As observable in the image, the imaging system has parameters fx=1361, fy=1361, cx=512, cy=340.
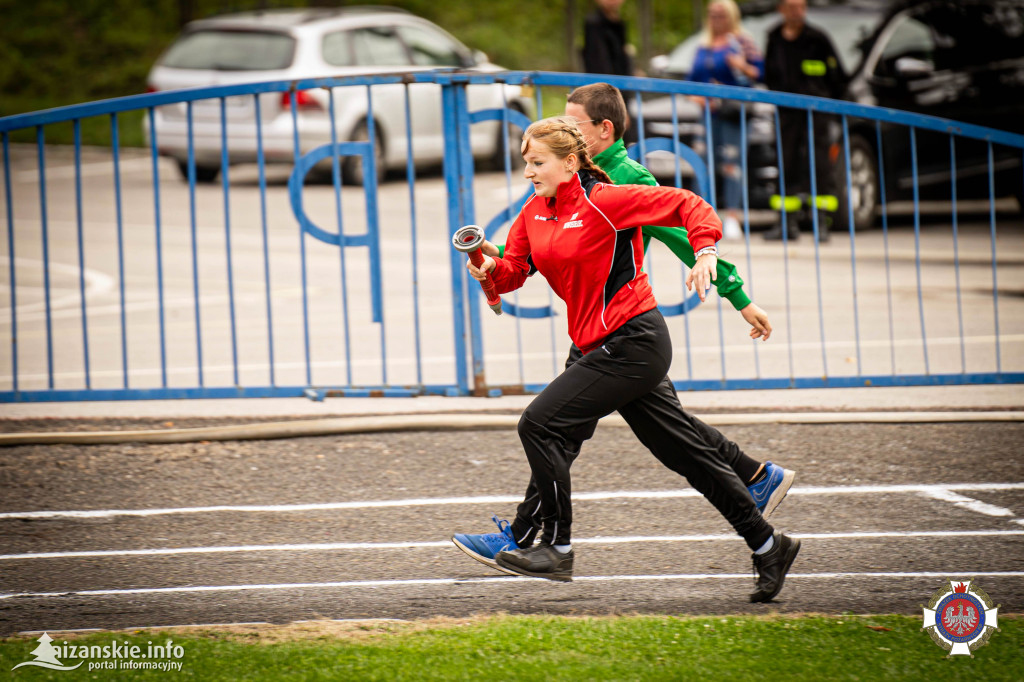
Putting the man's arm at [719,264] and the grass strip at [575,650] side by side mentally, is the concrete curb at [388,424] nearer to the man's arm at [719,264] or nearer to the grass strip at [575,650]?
the man's arm at [719,264]

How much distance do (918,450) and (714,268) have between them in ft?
8.69

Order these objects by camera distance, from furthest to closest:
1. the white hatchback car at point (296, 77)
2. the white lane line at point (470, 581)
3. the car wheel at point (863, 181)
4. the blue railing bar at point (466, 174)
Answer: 1. the white hatchback car at point (296, 77)
2. the car wheel at point (863, 181)
3. the blue railing bar at point (466, 174)
4. the white lane line at point (470, 581)

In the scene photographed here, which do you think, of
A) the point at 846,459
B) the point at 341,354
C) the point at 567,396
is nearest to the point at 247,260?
the point at 341,354

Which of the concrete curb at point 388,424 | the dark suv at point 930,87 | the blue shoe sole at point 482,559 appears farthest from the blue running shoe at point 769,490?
the dark suv at point 930,87

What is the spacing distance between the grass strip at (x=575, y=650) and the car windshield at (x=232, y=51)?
12467 millimetres

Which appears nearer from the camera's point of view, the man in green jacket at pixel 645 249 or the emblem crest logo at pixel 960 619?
the emblem crest logo at pixel 960 619

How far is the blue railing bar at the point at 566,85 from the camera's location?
7039mm

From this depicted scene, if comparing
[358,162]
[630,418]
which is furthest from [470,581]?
[358,162]

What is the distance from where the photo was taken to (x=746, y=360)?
8.10 m

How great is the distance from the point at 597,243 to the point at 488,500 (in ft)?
5.36

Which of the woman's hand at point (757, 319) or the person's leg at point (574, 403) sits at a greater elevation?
the woman's hand at point (757, 319)

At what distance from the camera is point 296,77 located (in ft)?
47.6

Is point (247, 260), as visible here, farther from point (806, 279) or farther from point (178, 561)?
point (178, 561)

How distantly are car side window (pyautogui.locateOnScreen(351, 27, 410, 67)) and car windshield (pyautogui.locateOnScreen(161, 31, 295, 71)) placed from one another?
0.95 meters
